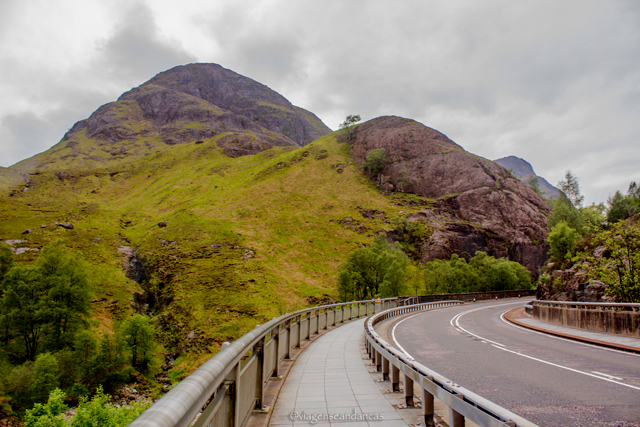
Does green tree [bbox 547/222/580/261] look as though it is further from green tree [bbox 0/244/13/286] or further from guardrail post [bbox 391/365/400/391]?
green tree [bbox 0/244/13/286]

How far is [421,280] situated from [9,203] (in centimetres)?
8589

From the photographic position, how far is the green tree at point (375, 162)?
109062mm

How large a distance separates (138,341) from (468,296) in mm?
46398

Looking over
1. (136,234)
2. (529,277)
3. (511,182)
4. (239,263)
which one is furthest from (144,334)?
(511,182)

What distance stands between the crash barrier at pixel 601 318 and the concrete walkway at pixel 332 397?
36.5 feet

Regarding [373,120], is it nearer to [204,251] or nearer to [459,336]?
[204,251]

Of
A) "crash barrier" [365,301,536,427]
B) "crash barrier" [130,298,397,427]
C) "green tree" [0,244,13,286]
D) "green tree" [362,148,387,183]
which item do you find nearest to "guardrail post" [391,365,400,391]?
"crash barrier" [365,301,536,427]

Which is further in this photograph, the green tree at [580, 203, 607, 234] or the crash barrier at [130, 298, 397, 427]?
the green tree at [580, 203, 607, 234]

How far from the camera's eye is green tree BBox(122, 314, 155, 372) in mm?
31353

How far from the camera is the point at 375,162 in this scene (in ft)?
359

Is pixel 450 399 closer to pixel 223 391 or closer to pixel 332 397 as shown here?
pixel 223 391

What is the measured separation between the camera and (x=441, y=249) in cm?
7456

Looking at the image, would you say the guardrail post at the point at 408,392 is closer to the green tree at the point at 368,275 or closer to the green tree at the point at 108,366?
the green tree at the point at 108,366

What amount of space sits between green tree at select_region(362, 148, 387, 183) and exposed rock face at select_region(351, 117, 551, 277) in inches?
77.8
